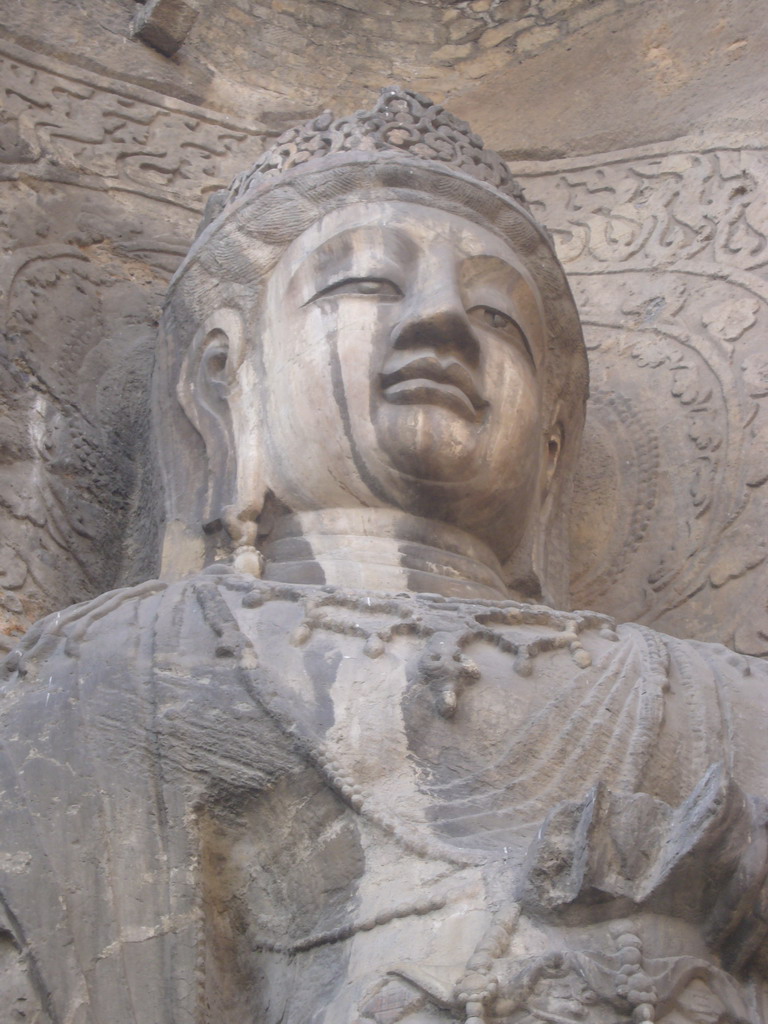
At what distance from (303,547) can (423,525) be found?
31 cm

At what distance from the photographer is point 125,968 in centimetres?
312

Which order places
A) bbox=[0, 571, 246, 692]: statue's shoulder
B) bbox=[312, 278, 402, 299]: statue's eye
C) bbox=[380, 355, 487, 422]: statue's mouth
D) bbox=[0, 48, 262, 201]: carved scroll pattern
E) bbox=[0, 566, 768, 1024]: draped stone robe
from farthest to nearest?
bbox=[0, 48, 262, 201]: carved scroll pattern, bbox=[312, 278, 402, 299]: statue's eye, bbox=[380, 355, 487, 422]: statue's mouth, bbox=[0, 571, 246, 692]: statue's shoulder, bbox=[0, 566, 768, 1024]: draped stone robe

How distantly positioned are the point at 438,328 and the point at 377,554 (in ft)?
1.92

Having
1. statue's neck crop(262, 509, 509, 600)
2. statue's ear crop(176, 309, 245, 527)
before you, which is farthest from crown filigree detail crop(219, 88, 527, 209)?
statue's neck crop(262, 509, 509, 600)

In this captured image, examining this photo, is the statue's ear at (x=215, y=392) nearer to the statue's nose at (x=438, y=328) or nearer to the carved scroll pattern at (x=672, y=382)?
the statue's nose at (x=438, y=328)

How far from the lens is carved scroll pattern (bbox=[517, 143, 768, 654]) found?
4.78 meters

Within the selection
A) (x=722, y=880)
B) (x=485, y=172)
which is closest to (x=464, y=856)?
(x=722, y=880)

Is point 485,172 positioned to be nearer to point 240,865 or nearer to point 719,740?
point 719,740

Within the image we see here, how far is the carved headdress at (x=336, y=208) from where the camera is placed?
14.7 ft

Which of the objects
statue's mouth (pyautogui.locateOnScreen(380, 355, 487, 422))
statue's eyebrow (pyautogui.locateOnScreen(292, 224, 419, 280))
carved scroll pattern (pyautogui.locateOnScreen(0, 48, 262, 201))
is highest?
carved scroll pattern (pyautogui.locateOnScreen(0, 48, 262, 201))

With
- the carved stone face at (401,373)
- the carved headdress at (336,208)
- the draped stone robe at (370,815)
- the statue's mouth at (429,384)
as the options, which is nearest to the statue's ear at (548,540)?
the carved headdress at (336,208)

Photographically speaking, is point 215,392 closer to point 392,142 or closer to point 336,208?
point 336,208

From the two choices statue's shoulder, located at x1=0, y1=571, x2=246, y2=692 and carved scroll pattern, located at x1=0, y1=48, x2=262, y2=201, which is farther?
carved scroll pattern, located at x1=0, y1=48, x2=262, y2=201

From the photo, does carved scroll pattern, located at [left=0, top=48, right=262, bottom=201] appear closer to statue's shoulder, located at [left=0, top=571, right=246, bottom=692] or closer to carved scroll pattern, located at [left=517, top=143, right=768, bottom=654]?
carved scroll pattern, located at [left=517, top=143, right=768, bottom=654]
